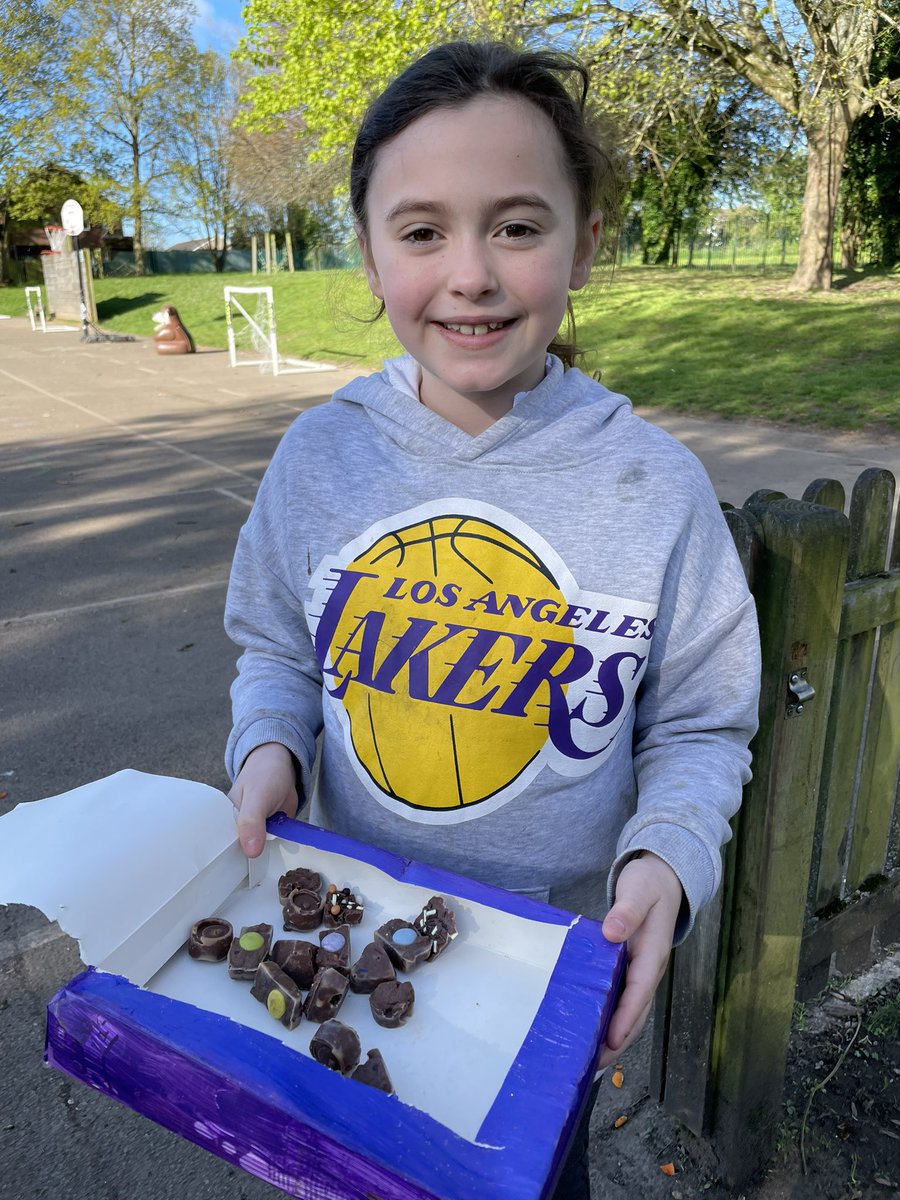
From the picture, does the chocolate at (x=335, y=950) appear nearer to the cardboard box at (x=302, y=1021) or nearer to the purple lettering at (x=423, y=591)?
the cardboard box at (x=302, y=1021)

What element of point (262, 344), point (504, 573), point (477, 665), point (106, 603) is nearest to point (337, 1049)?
point (477, 665)

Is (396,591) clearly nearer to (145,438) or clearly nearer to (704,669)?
(704,669)

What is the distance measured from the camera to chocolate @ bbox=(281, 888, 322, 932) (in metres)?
1.26

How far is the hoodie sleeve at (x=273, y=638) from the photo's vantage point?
1.52 metres

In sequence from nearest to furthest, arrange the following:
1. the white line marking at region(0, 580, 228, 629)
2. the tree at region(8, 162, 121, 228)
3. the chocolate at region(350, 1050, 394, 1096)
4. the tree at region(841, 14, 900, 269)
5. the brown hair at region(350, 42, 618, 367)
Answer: the chocolate at region(350, 1050, 394, 1096) → the brown hair at region(350, 42, 618, 367) → the white line marking at region(0, 580, 228, 629) → the tree at region(841, 14, 900, 269) → the tree at region(8, 162, 121, 228)

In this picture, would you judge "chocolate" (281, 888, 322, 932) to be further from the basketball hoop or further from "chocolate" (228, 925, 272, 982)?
the basketball hoop

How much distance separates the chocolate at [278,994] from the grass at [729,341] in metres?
1.37

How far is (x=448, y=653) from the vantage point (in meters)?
1.40

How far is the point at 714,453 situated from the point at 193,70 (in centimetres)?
4195

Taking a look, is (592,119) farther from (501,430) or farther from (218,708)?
(218,708)

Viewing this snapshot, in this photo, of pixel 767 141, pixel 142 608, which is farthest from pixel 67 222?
pixel 142 608

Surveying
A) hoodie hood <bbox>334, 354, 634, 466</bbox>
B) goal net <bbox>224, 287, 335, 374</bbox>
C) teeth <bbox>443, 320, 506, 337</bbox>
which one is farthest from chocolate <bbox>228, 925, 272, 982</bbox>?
goal net <bbox>224, 287, 335, 374</bbox>

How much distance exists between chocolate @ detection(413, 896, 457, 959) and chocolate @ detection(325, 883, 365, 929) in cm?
9

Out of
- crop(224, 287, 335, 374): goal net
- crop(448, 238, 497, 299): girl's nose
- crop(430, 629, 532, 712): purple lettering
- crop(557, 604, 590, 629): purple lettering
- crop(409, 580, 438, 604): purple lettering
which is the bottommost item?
crop(224, 287, 335, 374): goal net
